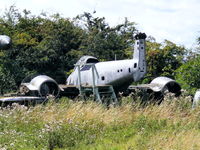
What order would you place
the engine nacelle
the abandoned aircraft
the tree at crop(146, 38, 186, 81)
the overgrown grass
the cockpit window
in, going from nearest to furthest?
the overgrown grass, the engine nacelle, the abandoned aircraft, the cockpit window, the tree at crop(146, 38, 186, 81)

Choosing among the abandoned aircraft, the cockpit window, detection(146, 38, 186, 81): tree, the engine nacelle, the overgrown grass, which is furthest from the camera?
detection(146, 38, 186, 81): tree

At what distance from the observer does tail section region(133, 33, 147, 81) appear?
685 inches

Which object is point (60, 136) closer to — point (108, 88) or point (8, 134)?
point (8, 134)

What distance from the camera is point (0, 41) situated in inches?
425

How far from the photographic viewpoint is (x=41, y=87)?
1731 centimetres

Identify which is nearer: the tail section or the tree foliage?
the tail section

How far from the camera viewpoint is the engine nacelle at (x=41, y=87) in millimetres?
17234

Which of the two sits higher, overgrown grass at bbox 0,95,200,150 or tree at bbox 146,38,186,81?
tree at bbox 146,38,186,81

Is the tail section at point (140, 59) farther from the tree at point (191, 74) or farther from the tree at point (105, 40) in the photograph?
the tree at point (105, 40)

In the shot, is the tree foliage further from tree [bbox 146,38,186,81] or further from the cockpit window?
the cockpit window

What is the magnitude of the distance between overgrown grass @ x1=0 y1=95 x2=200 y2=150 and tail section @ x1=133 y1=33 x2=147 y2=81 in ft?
11.8

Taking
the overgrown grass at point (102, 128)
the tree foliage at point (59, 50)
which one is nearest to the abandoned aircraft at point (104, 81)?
the overgrown grass at point (102, 128)

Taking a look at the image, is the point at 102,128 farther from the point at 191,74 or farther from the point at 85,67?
the point at 85,67

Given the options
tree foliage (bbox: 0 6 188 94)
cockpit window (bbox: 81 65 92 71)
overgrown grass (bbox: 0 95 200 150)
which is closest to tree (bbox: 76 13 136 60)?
tree foliage (bbox: 0 6 188 94)
